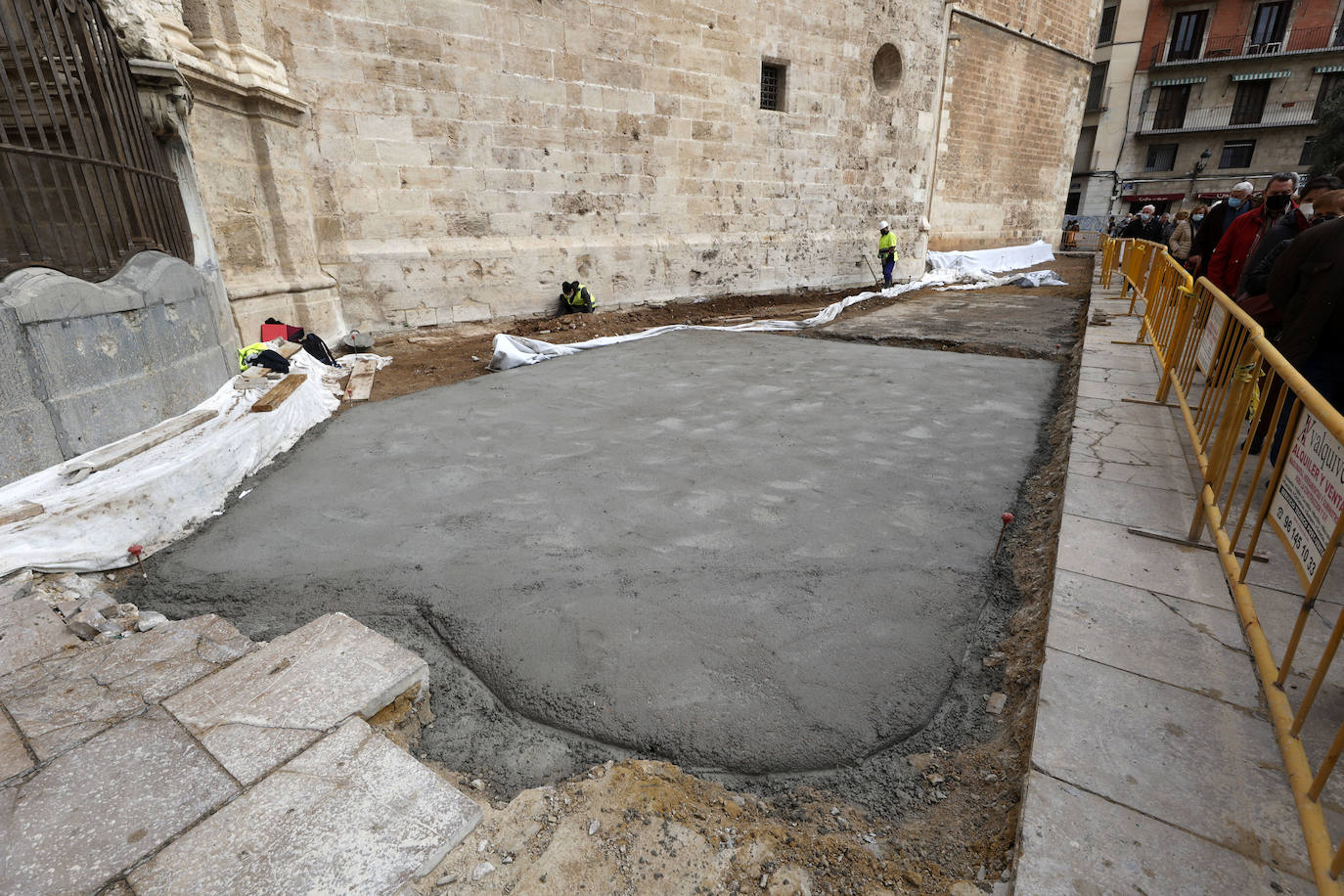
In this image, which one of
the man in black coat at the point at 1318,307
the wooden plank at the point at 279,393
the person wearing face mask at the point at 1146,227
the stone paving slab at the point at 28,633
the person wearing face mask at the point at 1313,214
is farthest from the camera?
the person wearing face mask at the point at 1146,227

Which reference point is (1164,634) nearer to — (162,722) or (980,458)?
(980,458)

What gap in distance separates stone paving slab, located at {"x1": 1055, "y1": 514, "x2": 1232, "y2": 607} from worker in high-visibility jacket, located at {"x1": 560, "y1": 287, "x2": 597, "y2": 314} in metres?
7.83

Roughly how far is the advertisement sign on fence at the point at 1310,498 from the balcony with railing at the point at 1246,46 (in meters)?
38.4

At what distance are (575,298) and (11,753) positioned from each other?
Answer: 27.6 feet

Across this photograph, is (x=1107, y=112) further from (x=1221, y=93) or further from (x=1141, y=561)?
(x=1141, y=561)

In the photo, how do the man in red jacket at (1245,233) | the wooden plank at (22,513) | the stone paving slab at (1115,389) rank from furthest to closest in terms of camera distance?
the stone paving slab at (1115,389) → the man in red jacket at (1245,233) → the wooden plank at (22,513)

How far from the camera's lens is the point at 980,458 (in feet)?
13.7

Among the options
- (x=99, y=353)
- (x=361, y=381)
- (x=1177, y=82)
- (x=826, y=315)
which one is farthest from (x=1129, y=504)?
(x=1177, y=82)

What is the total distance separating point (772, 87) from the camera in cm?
1185

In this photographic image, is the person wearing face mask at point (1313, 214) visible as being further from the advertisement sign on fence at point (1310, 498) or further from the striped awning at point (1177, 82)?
the striped awning at point (1177, 82)

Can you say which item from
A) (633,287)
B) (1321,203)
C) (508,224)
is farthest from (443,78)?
(1321,203)

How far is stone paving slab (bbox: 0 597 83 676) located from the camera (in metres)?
2.28

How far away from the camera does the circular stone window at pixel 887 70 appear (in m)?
13.4

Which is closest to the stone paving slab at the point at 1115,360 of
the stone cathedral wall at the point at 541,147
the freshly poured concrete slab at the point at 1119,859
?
the freshly poured concrete slab at the point at 1119,859
